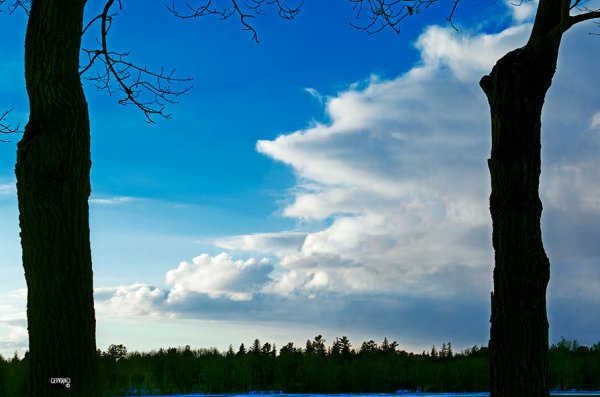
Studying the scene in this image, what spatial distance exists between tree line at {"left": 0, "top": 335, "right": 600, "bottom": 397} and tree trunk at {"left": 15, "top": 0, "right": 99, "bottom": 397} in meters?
10.0

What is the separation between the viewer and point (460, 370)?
1619 centimetres

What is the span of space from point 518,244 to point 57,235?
416 centimetres

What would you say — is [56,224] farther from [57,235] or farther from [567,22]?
[567,22]

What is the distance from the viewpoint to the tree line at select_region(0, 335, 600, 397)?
52.3 feet

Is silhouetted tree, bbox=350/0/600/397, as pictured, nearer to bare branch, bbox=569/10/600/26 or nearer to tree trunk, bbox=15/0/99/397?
bare branch, bbox=569/10/600/26

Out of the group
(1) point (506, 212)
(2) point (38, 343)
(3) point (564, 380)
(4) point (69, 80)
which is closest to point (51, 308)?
(2) point (38, 343)

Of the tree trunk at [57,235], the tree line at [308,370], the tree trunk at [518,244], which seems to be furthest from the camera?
the tree line at [308,370]

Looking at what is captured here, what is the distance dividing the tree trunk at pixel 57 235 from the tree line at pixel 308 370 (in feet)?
32.8

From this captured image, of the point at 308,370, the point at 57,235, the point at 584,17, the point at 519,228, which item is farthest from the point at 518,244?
the point at 308,370

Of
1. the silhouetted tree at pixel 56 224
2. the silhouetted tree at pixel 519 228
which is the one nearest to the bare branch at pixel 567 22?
the silhouetted tree at pixel 519 228

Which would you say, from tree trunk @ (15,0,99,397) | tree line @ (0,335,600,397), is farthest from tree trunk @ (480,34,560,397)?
tree line @ (0,335,600,397)

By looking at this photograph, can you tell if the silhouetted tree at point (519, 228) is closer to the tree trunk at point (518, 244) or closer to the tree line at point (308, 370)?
the tree trunk at point (518, 244)

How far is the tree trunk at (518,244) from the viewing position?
646cm

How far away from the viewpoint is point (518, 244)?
256 inches
